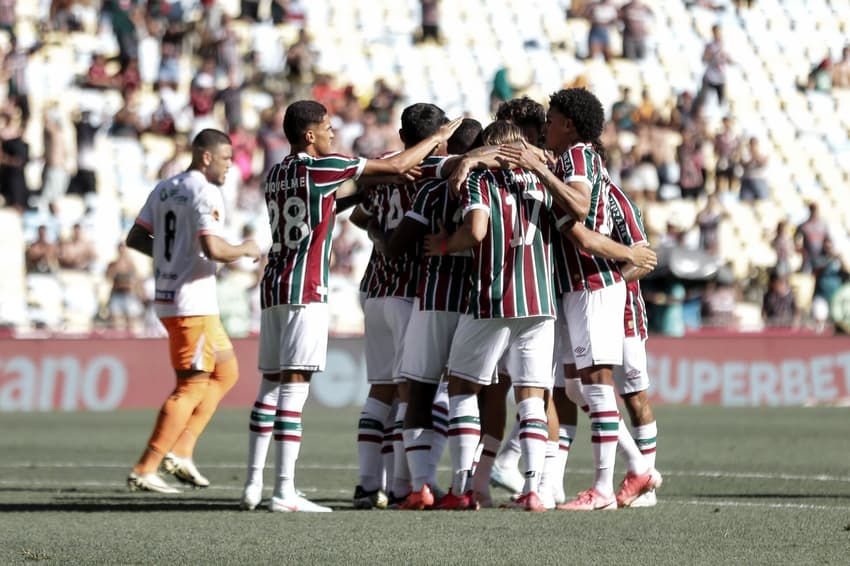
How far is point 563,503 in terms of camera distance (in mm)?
8547

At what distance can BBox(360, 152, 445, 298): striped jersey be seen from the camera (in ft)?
28.5

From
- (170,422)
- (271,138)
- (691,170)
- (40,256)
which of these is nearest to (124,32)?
(271,138)

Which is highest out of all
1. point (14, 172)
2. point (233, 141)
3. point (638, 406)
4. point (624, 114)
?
point (624, 114)

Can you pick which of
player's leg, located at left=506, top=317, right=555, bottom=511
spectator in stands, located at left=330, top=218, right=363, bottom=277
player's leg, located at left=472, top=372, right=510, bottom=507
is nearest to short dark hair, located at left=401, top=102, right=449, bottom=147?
player's leg, located at left=506, top=317, right=555, bottom=511

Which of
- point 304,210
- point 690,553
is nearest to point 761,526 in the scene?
point 690,553

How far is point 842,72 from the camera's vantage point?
30.3 metres

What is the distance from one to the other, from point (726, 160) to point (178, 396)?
18477 millimetres

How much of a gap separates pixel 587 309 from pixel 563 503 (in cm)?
110

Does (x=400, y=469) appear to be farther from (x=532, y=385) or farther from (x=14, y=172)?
(x=14, y=172)

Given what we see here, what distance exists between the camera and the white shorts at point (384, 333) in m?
8.66

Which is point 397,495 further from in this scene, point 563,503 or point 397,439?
point 563,503

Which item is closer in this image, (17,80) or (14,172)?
(14,172)

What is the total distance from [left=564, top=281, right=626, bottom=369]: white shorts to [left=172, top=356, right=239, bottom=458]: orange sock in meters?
2.54

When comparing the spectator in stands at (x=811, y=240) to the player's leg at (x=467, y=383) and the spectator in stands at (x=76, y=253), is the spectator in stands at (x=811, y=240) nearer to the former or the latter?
the spectator in stands at (x=76, y=253)
